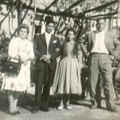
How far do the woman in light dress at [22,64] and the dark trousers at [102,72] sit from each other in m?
1.39

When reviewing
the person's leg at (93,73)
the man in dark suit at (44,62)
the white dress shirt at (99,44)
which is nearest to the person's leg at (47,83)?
the man in dark suit at (44,62)

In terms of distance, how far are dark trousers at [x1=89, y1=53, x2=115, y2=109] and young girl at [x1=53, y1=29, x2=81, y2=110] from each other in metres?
0.34

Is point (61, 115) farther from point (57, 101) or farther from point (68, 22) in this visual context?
Answer: point (68, 22)

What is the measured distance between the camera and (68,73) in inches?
214

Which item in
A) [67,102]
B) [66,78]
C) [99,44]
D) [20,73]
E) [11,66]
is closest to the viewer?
A: [11,66]

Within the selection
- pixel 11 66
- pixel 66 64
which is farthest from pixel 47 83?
pixel 11 66

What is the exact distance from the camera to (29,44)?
505cm

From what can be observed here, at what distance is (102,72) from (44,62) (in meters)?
1.29

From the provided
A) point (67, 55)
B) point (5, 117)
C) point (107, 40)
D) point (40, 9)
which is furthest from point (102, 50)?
point (40, 9)

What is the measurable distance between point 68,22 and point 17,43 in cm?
400

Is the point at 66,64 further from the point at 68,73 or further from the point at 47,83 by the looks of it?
the point at 47,83

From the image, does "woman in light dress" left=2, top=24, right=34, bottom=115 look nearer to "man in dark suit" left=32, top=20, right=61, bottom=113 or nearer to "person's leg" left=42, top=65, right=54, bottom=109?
"man in dark suit" left=32, top=20, right=61, bottom=113

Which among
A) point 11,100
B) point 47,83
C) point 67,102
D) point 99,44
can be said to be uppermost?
point 99,44

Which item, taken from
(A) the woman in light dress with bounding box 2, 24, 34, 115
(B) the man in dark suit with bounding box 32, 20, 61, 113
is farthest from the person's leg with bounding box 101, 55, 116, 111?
(A) the woman in light dress with bounding box 2, 24, 34, 115
